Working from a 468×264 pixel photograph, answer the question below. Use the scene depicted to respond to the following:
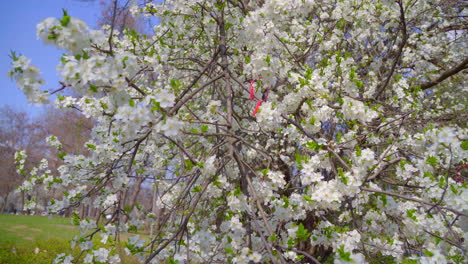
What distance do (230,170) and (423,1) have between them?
13.4 ft

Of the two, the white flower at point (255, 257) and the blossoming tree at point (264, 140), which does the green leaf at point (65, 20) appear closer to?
the blossoming tree at point (264, 140)

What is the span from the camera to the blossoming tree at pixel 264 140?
1.87 meters

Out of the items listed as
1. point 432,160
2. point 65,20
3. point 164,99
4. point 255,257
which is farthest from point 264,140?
point 65,20

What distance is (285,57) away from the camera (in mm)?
4062

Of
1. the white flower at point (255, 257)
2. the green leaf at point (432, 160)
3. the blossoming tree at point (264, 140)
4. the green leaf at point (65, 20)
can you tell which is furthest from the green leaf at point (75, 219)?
the green leaf at point (432, 160)

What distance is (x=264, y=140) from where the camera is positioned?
16.1 ft

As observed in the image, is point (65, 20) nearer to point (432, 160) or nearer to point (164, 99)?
point (164, 99)

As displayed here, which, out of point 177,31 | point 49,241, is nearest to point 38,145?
point 49,241

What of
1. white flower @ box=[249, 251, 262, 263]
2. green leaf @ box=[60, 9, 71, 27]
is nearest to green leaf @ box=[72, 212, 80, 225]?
white flower @ box=[249, 251, 262, 263]

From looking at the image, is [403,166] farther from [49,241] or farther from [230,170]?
[49,241]

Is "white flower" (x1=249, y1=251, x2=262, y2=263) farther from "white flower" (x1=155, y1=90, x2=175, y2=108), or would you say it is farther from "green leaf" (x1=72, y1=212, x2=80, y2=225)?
"green leaf" (x1=72, y1=212, x2=80, y2=225)

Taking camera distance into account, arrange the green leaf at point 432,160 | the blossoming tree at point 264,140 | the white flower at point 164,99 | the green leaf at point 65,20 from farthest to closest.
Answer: the green leaf at point 432,160
the blossoming tree at point 264,140
the white flower at point 164,99
the green leaf at point 65,20

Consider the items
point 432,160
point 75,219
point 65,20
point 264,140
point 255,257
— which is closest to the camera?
point 65,20

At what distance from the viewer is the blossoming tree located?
187cm
